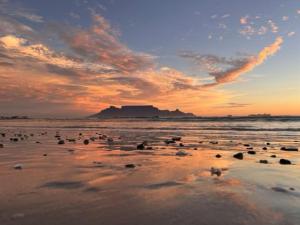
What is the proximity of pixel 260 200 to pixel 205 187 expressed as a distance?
135 cm

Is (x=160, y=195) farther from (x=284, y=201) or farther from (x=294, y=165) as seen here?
(x=294, y=165)

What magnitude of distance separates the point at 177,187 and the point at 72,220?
2874 mm

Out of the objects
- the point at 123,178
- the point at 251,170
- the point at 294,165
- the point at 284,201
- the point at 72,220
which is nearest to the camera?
the point at 72,220

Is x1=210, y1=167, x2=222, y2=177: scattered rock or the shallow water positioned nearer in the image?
the shallow water

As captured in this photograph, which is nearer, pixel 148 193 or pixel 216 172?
pixel 148 193

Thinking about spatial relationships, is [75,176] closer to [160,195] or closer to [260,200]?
[160,195]

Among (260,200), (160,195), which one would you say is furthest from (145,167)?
(260,200)

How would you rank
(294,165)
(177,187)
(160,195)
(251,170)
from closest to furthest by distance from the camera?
(160,195) < (177,187) < (251,170) < (294,165)

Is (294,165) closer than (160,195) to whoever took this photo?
No

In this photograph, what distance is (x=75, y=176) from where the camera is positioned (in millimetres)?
8305

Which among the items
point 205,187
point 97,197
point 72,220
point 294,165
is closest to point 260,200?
point 205,187

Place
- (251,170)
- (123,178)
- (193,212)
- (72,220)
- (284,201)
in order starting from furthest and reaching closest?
(251,170) → (123,178) → (284,201) → (193,212) → (72,220)

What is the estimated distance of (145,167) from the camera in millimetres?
9820

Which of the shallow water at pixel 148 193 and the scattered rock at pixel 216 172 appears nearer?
the shallow water at pixel 148 193
